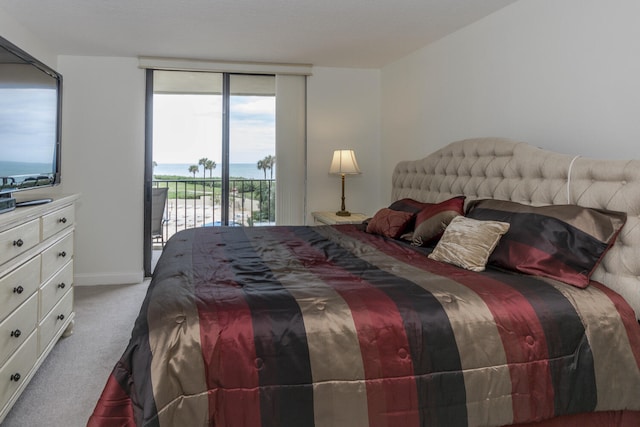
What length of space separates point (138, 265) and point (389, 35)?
Result: 3405 mm

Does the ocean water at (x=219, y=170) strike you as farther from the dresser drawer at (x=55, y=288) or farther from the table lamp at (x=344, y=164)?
the dresser drawer at (x=55, y=288)

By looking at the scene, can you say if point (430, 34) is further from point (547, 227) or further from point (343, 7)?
point (547, 227)

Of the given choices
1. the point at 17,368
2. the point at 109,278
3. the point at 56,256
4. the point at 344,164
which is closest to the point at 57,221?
the point at 56,256

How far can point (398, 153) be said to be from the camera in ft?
15.7

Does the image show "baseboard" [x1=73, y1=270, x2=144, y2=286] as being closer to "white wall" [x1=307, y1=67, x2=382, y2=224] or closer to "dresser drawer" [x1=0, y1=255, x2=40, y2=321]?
"white wall" [x1=307, y1=67, x2=382, y2=224]

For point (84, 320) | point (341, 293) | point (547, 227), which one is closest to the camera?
point (341, 293)

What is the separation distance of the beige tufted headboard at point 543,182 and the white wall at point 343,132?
1.32 m

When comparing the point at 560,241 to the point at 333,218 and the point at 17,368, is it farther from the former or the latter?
the point at 333,218

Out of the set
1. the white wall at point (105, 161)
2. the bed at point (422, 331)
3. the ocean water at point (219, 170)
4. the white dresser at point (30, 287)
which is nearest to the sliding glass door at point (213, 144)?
the ocean water at point (219, 170)

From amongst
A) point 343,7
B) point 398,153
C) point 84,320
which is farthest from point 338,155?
A: point 84,320

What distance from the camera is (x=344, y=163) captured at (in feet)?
15.6

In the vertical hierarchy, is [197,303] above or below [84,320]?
above

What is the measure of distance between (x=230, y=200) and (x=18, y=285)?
3.07 meters

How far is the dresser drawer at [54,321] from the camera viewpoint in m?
2.56
